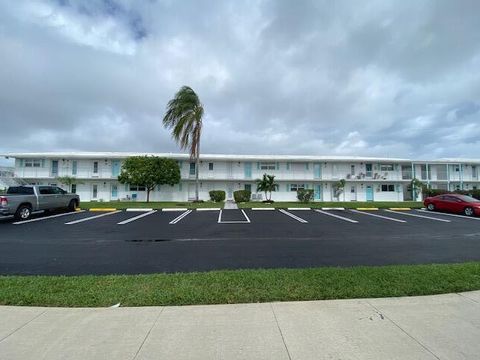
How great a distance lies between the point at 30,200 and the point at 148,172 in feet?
51.6

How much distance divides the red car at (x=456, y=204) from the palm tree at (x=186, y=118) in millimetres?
19860

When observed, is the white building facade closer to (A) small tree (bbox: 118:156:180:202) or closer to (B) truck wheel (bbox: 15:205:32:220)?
(A) small tree (bbox: 118:156:180:202)

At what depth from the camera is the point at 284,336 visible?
11.4 ft

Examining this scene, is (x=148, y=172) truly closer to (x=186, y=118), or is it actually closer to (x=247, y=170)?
(x=186, y=118)

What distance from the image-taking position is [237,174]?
120ft

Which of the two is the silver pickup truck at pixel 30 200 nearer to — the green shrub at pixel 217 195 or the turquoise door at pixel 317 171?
the green shrub at pixel 217 195

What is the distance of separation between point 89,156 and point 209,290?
115ft

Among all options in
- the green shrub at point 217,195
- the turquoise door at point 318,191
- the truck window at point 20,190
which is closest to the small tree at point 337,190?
the turquoise door at point 318,191

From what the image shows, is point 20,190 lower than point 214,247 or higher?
Answer: higher

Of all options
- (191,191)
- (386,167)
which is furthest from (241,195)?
(386,167)

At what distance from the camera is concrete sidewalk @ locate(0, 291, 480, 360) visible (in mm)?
3131

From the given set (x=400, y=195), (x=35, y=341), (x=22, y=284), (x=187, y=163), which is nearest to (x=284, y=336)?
(x=35, y=341)

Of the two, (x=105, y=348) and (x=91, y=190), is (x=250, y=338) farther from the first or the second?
(x=91, y=190)

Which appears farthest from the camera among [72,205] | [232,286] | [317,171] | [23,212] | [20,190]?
[317,171]
